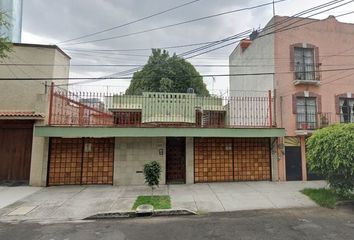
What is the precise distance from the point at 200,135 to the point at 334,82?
822 centimetres

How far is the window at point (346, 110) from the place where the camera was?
13727 millimetres

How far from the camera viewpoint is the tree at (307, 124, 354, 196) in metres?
8.34

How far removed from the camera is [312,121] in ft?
44.4

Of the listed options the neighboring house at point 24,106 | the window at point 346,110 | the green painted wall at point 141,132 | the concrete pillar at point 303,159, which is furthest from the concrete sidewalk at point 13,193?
the window at point 346,110

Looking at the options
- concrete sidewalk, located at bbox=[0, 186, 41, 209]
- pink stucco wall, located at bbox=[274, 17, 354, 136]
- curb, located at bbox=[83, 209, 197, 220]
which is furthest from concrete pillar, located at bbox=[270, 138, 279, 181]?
concrete sidewalk, located at bbox=[0, 186, 41, 209]

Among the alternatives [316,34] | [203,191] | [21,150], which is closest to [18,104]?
[21,150]

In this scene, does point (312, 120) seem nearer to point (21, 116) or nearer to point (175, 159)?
point (175, 159)

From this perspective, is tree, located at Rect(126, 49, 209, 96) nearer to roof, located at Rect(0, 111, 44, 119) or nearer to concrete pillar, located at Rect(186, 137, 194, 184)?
concrete pillar, located at Rect(186, 137, 194, 184)

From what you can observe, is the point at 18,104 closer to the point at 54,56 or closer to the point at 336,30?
the point at 54,56

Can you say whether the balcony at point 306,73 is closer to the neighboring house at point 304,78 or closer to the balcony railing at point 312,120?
the neighboring house at point 304,78

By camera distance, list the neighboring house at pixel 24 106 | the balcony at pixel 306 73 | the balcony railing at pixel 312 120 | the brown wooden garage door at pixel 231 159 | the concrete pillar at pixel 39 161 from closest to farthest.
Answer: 1. the concrete pillar at pixel 39 161
2. the neighboring house at pixel 24 106
3. the brown wooden garage door at pixel 231 159
4. the balcony railing at pixel 312 120
5. the balcony at pixel 306 73

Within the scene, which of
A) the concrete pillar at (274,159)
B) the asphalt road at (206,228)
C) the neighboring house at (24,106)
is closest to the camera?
the asphalt road at (206,228)

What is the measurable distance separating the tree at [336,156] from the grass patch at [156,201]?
5.53m

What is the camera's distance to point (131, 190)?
35.7 feet
